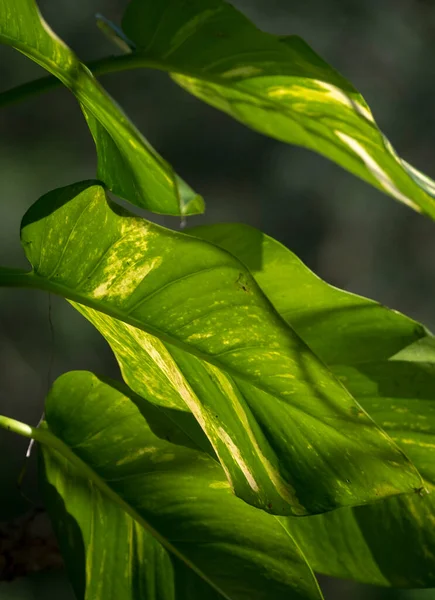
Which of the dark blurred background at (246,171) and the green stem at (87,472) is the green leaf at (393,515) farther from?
the dark blurred background at (246,171)

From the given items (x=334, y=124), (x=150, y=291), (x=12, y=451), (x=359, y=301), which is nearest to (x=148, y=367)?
(x=150, y=291)

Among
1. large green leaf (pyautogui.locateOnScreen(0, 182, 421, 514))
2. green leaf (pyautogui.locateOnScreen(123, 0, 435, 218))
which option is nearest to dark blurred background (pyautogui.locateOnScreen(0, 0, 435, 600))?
green leaf (pyautogui.locateOnScreen(123, 0, 435, 218))

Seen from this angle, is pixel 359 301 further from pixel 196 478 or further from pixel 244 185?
pixel 244 185

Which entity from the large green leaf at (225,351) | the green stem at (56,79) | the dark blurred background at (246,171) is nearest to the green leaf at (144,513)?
the large green leaf at (225,351)

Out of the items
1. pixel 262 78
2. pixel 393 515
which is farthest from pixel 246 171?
pixel 393 515

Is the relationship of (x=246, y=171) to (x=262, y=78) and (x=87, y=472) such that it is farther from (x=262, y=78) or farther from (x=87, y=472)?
(x=87, y=472)
